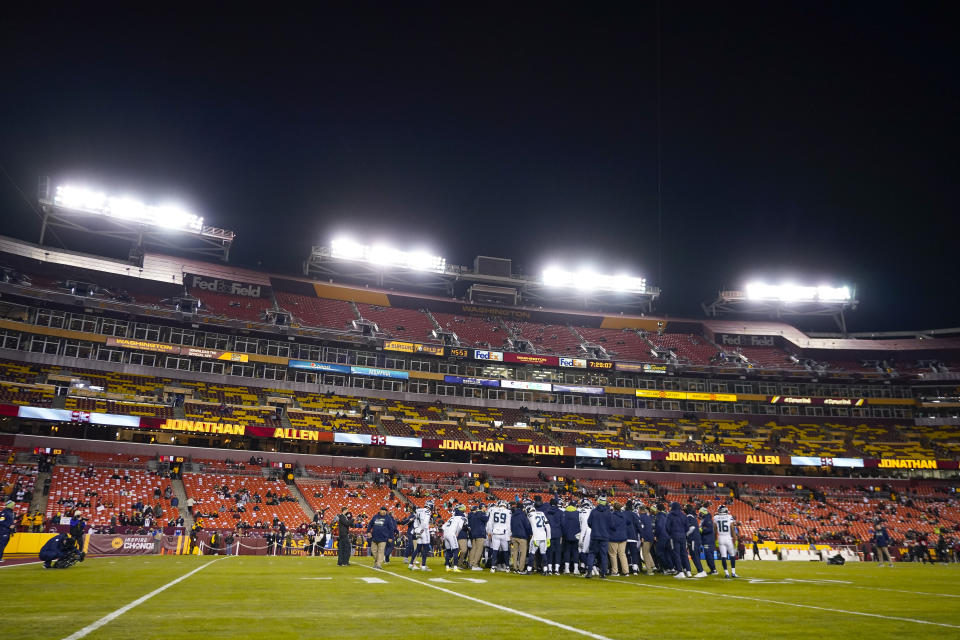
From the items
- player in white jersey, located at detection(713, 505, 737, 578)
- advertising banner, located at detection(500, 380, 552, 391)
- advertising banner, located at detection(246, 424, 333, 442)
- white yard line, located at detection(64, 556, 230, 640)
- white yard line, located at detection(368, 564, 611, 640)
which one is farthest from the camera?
advertising banner, located at detection(500, 380, 552, 391)

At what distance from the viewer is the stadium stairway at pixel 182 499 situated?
119ft

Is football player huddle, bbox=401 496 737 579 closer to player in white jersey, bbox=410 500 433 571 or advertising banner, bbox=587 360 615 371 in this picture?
player in white jersey, bbox=410 500 433 571

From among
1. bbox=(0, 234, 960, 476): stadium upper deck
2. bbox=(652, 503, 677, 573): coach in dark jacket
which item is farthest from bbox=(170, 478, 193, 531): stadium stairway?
bbox=(652, 503, 677, 573): coach in dark jacket

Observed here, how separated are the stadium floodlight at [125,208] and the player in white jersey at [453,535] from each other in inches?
2025

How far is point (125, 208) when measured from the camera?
56719 mm

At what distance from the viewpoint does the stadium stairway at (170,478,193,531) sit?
36250mm

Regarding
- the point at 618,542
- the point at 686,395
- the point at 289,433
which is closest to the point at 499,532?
the point at 618,542

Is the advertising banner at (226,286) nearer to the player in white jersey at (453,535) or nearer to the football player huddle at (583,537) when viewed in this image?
the player in white jersey at (453,535)

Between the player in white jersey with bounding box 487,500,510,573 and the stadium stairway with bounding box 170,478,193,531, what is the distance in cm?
2467

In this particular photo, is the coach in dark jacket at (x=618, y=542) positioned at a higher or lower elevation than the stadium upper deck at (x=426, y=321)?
lower

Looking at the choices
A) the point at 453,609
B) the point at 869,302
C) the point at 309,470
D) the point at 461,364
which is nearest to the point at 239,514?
the point at 309,470

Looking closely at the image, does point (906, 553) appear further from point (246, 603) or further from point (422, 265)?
point (422, 265)

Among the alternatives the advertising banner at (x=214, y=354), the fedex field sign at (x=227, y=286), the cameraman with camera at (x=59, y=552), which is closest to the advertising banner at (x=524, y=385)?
the advertising banner at (x=214, y=354)

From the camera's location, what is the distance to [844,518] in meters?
50.4
